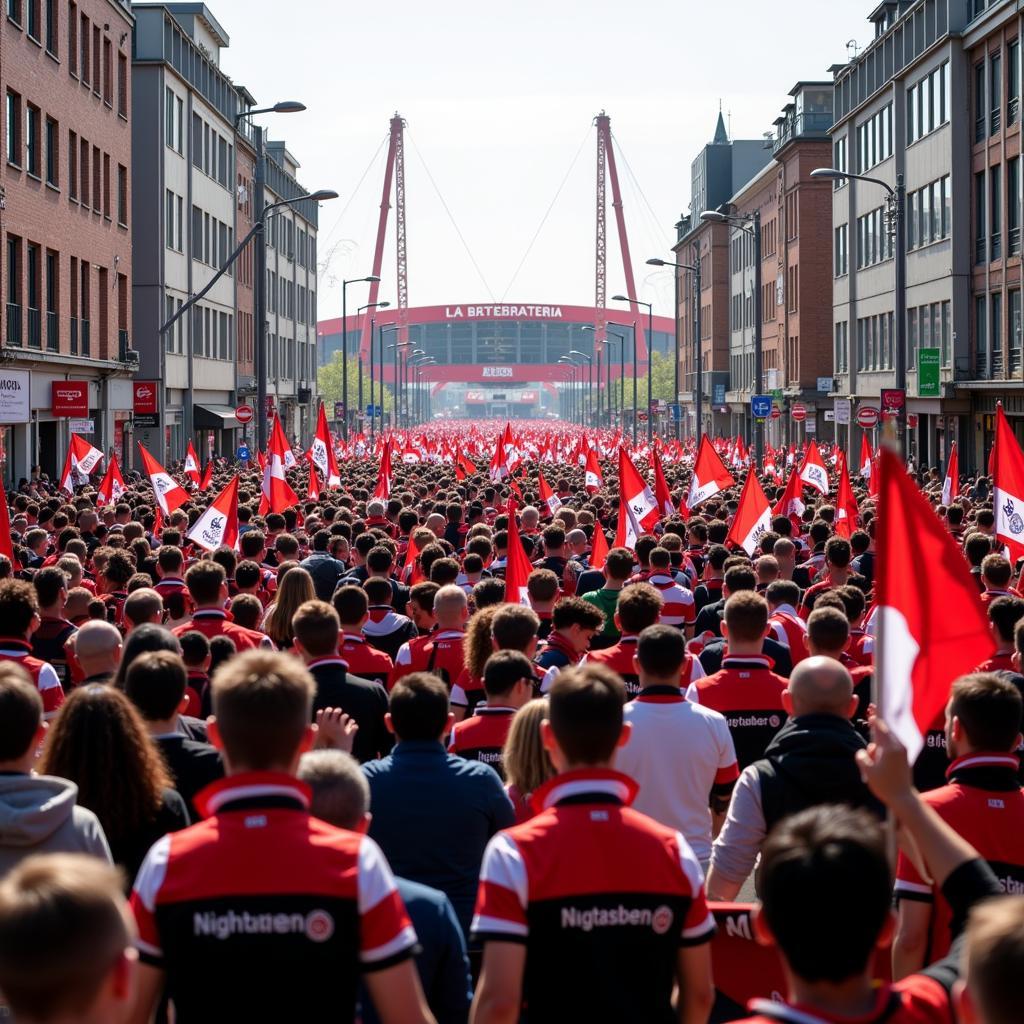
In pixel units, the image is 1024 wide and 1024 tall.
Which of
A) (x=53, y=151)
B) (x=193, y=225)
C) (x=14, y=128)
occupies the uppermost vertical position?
(x=193, y=225)

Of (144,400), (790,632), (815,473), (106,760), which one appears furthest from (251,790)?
(144,400)

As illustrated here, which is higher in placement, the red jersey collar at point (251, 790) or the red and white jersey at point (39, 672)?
the red jersey collar at point (251, 790)

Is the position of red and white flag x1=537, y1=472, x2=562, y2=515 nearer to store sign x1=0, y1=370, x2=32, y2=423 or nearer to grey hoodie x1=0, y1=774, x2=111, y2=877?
store sign x1=0, y1=370, x2=32, y2=423

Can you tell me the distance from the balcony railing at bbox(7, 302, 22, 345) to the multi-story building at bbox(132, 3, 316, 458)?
137 inches

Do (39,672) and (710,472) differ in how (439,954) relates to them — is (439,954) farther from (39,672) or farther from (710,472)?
(710,472)

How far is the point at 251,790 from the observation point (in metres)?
4.19

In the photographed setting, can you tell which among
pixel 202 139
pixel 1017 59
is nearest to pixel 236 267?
pixel 202 139

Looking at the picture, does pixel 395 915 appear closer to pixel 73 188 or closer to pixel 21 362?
pixel 21 362

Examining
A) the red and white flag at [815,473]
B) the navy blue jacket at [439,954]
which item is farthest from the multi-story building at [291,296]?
the navy blue jacket at [439,954]

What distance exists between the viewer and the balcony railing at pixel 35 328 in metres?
38.1

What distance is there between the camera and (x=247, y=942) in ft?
13.1

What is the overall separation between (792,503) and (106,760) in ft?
52.3

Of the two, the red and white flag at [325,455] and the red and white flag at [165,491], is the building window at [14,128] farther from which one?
the red and white flag at [165,491]

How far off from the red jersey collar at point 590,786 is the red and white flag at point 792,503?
15518 mm
